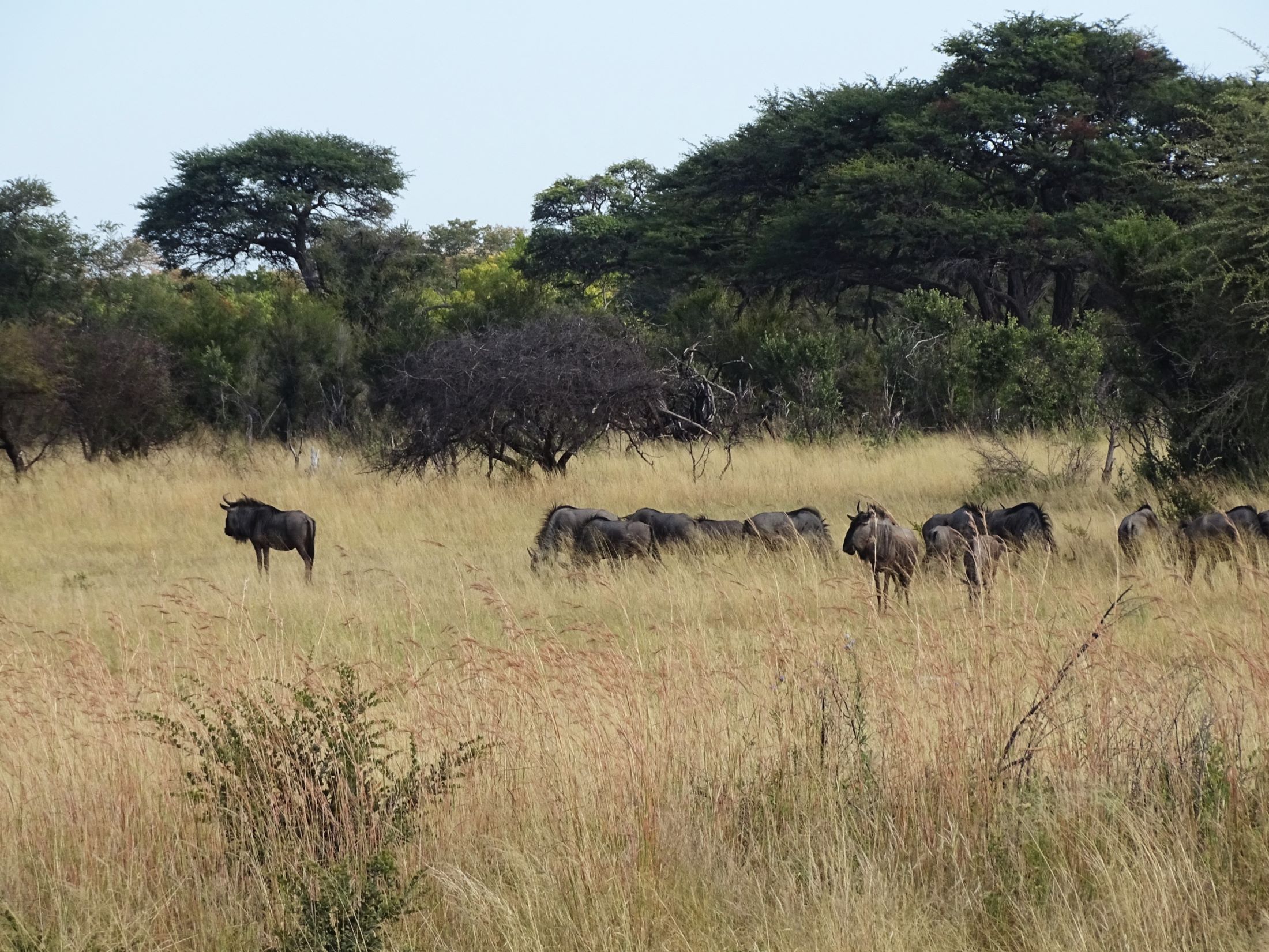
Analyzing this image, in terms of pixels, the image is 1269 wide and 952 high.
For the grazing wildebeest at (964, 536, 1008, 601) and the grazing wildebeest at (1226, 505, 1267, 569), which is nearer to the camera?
the grazing wildebeest at (964, 536, 1008, 601)

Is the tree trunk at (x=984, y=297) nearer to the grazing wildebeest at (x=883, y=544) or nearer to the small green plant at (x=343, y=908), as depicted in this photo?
the grazing wildebeest at (x=883, y=544)

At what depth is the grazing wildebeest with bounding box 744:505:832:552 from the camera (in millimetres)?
9867

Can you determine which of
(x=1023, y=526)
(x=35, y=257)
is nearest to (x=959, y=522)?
(x=1023, y=526)

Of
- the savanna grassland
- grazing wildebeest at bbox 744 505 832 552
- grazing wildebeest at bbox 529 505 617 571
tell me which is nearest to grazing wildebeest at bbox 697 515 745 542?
grazing wildebeest at bbox 744 505 832 552

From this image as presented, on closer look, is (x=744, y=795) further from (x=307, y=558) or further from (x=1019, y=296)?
(x=1019, y=296)

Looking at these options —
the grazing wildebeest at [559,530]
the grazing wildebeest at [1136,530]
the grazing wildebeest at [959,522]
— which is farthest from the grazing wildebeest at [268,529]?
the grazing wildebeest at [1136,530]

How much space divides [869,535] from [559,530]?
312 centimetres

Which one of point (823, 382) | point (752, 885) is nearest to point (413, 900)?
point (752, 885)

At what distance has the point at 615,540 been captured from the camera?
1038 centimetres

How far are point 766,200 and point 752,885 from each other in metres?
27.1

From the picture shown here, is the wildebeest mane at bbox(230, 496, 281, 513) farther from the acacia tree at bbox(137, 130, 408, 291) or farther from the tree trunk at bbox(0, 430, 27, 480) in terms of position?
the acacia tree at bbox(137, 130, 408, 291)

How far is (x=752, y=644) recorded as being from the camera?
6.27 m

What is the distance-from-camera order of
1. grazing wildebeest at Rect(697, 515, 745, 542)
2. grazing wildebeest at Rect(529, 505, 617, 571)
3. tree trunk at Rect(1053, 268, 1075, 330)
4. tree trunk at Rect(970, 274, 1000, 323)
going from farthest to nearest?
tree trunk at Rect(1053, 268, 1075, 330), tree trunk at Rect(970, 274, 1000, 323), grazing wildebeest at Rect(529, 505, 617, 571), grazing wildebeest at Rect(697, 515, 745, 542)

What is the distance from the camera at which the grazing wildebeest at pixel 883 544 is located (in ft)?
27.7
